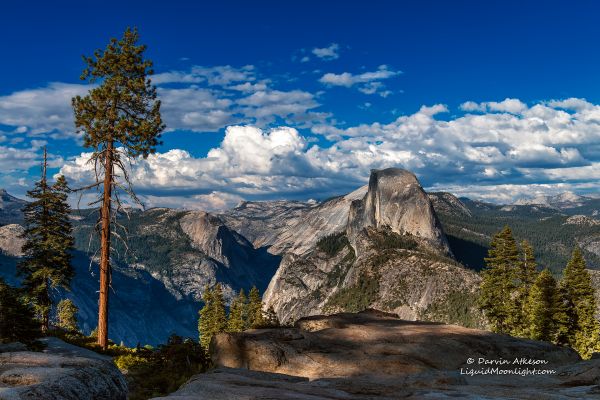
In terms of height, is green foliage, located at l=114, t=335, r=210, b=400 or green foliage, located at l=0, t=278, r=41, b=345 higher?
green foliage, located at l=0, t=278, r=41, b=345

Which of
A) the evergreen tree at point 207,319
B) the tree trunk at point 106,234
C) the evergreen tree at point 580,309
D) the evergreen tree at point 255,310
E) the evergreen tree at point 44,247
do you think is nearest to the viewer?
the tree trunk at point 106,234

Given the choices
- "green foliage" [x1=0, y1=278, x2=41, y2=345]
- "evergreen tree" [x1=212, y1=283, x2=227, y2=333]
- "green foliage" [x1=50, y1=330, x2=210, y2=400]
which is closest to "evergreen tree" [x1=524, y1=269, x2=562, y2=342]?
"green foliage" [x1=50, y1=330, x2=210, y2=400]

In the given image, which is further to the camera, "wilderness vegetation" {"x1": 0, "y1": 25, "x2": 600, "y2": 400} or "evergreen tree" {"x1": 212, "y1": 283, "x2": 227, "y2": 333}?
"evergreen tree" {"x1": 212, "y1": 283, "x2": 227, "y2": 333}

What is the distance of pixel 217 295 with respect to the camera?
8238cm

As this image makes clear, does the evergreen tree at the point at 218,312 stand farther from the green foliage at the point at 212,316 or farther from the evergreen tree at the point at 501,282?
the evergreen tree at the point at 501,282

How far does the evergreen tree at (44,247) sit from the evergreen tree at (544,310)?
166ft

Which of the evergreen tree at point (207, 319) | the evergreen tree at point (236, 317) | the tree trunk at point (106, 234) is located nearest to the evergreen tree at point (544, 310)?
the tree trunk at point (106, 234)

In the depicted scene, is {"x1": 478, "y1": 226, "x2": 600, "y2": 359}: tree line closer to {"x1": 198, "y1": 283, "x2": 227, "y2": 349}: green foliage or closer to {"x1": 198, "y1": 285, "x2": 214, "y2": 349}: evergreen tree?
{"x1": 198, "y1": 283, "x2": 227, "y2": 349}: green foliage

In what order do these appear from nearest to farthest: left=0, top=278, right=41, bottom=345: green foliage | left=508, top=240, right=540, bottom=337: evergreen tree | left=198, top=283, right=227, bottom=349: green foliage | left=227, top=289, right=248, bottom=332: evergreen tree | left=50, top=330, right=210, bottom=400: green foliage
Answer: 1. left=50, top=330, right=210, bottom=400: green foliage
2. left=0, top=278, right=41, bottom=345: green foliage
3. left=508, top=240, right=540, bottom=337: evergreen tree
4. left=198, top=283, right=227, bottom=349: green foliage
5. left=227, top=289, right=248, bottom=332: evergreen tree

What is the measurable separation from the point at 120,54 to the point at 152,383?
21194 mm

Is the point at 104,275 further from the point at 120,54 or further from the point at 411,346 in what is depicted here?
the point at 411,346

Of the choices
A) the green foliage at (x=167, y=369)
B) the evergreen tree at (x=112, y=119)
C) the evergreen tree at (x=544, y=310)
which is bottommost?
the evergreen tree at (x=544, y=310)

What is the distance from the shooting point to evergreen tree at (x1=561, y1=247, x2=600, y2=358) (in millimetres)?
49844

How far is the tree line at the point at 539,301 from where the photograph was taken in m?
50.1
